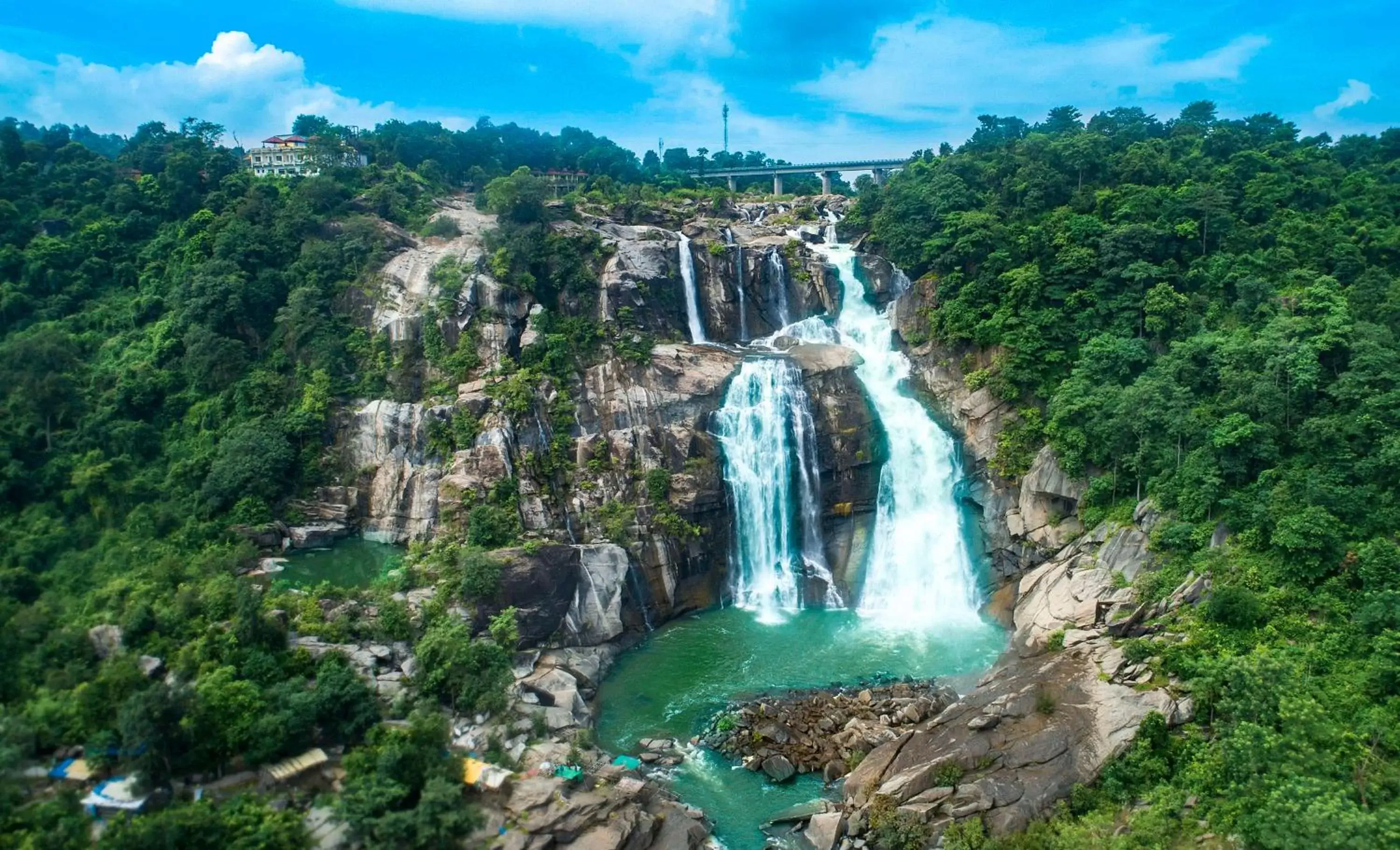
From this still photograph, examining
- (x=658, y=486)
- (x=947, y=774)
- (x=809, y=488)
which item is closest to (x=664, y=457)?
(x=658, y=486)

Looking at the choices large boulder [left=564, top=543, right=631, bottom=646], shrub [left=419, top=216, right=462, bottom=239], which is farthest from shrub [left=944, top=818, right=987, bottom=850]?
shrub [left=419, top=216, right=462, bottom=239]

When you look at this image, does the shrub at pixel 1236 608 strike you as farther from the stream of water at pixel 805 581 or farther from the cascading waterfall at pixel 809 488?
the cascading waterfall at pixel 809 488

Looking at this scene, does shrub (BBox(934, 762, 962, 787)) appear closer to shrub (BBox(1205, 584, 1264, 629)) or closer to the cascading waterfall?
shrub (BBox(1205, 584, 1264, 629))

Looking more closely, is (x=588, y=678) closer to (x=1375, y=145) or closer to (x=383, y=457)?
(x=383, y=457)

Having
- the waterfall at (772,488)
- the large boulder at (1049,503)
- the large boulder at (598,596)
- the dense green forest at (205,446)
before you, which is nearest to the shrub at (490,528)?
the dense green forest at (205,446)

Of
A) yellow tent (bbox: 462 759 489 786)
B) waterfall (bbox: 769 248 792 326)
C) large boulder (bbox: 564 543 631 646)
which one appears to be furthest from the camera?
waterfall (bbox: 769 248 792 326)

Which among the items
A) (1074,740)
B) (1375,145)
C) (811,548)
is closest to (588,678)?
(811,548)
